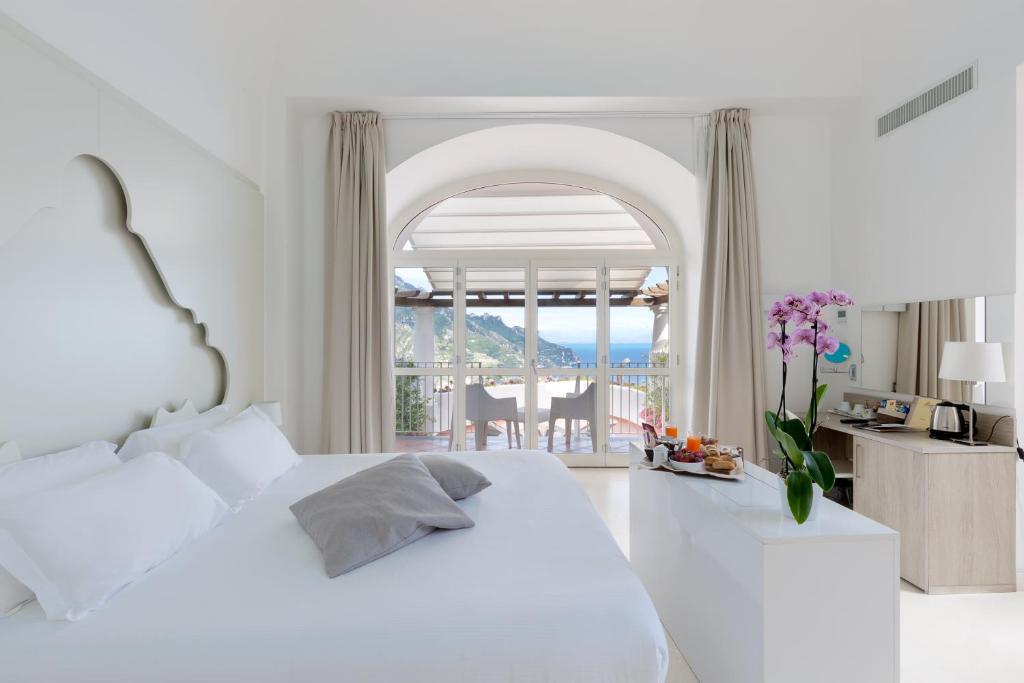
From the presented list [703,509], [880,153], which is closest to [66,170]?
[703,509]

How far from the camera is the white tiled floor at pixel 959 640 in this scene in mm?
2029

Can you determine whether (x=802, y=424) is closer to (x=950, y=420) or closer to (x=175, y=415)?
(x=950, y=420)

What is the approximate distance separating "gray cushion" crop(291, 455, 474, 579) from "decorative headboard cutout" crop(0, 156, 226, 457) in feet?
2.72

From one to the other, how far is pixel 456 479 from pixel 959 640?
2.10 meters

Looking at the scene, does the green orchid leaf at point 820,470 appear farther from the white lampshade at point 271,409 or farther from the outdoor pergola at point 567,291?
the outdoor pergola at point 567,291

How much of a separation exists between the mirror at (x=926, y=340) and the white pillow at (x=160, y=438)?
3671 millimetres

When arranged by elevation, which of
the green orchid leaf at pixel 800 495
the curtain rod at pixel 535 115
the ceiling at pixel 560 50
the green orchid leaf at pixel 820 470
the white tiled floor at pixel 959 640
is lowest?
the white tiled floor at pixel 959 640

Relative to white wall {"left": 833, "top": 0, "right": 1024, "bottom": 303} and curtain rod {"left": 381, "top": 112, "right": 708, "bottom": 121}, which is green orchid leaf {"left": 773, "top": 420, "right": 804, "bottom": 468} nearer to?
white wall {"left": 833, "top": 0, "right": 1024, "bottom": 303}

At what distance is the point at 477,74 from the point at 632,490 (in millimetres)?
2712

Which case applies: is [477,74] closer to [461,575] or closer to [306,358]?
[306,358]

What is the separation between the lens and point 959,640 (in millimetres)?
2264

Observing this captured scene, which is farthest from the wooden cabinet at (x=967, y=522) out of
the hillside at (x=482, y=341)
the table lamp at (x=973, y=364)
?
the hillside at (x=482, y=341)

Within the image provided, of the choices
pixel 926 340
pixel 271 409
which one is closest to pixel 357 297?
pixel 271 409

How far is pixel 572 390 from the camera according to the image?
4938 millimetres
